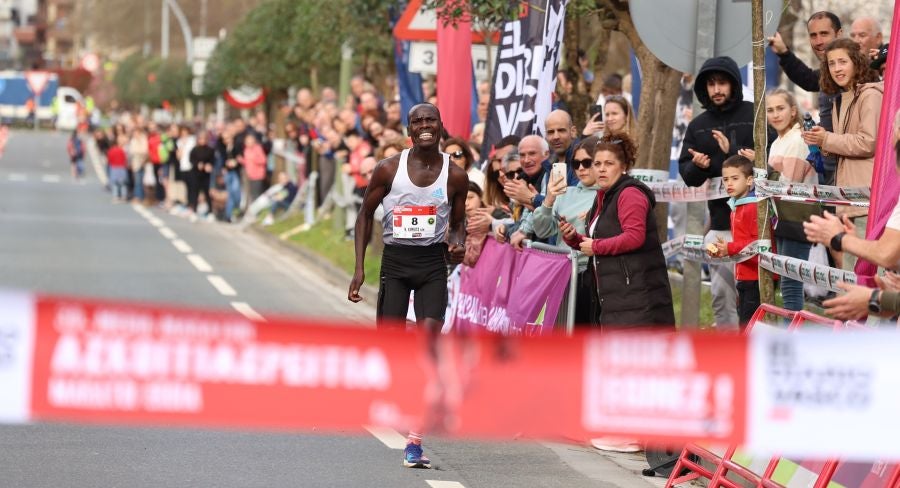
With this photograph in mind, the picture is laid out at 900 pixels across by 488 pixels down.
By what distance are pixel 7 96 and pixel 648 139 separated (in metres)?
144

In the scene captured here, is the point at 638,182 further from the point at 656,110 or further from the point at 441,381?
the point at 441,381

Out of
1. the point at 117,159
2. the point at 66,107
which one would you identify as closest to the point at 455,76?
the point at 117,159

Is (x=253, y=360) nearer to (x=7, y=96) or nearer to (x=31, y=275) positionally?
(x=31, y=275)

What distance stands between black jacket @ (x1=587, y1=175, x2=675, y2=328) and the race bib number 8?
0.85 meters

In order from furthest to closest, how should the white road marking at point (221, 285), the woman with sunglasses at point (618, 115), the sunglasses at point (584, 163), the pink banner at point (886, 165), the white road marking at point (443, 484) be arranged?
the white road marking at point (221, 285) → the woman with sunglasses at point (618, 115) → the sunglasses at point (584, 163) → the white road marking at point (443, 484) → the pink banner at point (886, 165)

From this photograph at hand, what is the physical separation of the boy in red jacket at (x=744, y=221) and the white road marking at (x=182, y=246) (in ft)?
46.7

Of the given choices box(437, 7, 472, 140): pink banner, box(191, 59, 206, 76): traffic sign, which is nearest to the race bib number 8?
box(437, 7, 472, 140): pink banner

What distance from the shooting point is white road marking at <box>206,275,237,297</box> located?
17.8m

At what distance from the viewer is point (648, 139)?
13.9 meters

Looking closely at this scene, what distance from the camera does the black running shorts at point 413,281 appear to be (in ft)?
29.9

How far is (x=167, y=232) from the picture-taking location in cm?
2814

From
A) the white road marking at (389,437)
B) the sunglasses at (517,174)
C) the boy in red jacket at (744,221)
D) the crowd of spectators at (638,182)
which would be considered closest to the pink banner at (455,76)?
the crowd of spectators at (638,182)

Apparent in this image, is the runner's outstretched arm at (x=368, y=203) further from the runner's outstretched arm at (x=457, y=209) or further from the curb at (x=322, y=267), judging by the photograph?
the curb at (x=322, y=267)

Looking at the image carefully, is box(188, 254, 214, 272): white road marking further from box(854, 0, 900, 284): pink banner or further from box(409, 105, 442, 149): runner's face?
box(854, 0, 900, 284): pink banner
